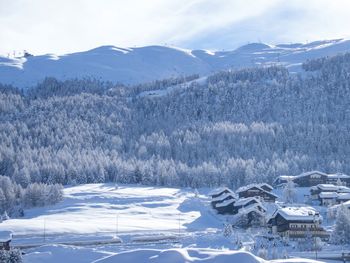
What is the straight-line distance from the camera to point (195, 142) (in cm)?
15938

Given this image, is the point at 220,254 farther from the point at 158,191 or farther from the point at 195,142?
the point at 195,142

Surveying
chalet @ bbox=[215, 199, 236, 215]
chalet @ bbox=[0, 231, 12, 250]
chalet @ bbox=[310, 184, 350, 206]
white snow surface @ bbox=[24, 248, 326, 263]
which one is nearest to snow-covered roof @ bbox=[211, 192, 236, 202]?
chalet @ bbox=[215, 199, 236, 215]

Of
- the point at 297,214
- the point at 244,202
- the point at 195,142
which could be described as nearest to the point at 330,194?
the point at 244,202

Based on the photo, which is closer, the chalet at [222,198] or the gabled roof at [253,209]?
the gabled roof at [253,209]

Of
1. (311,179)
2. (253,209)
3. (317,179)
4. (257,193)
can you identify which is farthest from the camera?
(311,179)

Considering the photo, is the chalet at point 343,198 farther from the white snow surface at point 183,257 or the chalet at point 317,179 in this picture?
the white snow surface at point 183,257

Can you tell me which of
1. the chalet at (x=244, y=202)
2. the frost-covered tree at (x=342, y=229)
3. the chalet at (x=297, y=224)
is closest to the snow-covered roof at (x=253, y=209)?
the chalet at (x=244, y=202)

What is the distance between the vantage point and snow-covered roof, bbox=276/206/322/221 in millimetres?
78000

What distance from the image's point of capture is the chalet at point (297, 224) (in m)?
76.9

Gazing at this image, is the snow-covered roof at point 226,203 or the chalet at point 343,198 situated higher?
the snow-covered roof at point 226,203

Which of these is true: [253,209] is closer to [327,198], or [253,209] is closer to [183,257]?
[327,198]

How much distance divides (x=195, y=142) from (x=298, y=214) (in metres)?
81.0

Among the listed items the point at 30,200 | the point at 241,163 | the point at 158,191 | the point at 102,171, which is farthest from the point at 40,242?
the point at 241,163

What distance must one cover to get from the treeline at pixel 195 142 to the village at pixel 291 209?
46.1 feet
